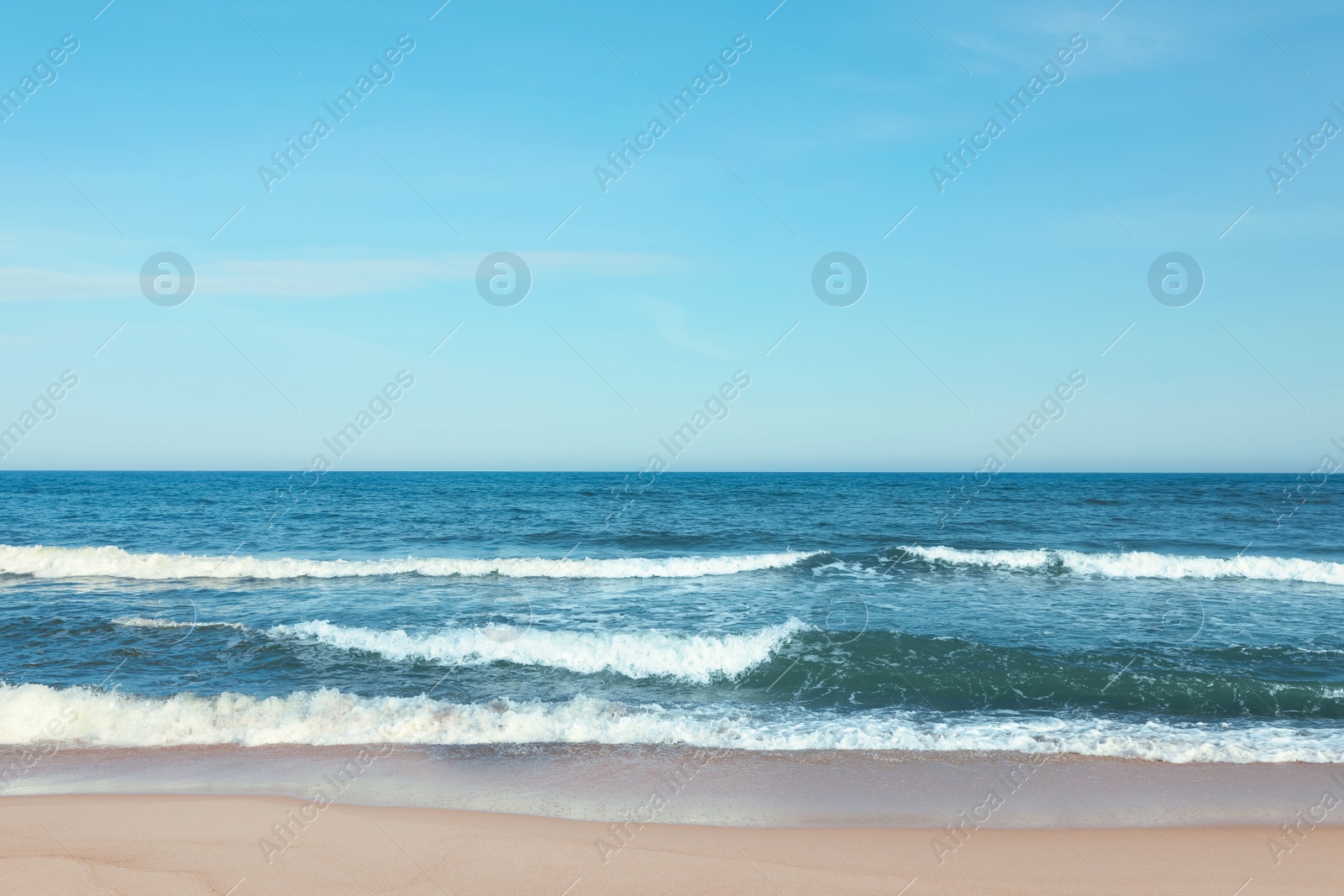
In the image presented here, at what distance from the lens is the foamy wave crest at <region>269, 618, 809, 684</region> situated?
11.0 metres

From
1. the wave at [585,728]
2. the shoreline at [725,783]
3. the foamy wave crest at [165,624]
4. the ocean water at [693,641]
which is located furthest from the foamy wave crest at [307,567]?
the shoreline at [725,783]

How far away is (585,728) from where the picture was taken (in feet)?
27.2

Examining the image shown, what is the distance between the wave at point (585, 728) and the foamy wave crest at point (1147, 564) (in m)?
11.9

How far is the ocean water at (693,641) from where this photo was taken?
8.33 m

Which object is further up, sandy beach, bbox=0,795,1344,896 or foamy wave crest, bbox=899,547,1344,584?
sandy beach, bbox=0,795,1344,896

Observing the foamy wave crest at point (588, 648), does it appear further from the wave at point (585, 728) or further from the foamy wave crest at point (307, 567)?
the foamy wave crest at point (307, 567)

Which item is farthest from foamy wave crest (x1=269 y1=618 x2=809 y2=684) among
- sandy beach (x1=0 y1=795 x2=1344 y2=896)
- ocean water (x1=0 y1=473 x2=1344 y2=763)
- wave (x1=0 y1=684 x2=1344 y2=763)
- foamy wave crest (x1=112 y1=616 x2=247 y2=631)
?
sandy beach (x1=0 y1=795 x2=1344 y2=896)

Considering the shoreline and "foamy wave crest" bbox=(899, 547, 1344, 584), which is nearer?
the shoreline

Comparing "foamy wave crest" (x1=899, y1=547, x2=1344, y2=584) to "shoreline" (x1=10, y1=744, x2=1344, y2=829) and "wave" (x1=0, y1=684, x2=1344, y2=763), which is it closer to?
"wave" (x1=0, y1=684, x2=1344, y2=763)

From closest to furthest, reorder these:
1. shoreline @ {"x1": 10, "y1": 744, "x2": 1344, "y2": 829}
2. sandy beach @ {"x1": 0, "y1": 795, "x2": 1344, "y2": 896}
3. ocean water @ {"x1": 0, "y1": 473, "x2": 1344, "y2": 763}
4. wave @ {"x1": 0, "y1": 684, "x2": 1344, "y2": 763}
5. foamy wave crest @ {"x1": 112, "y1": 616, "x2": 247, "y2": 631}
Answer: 1. sandy beach @ {"x1": 0, "y1": 795, "x2": 1344, "y2": 896}
2. shoreline @ {"x1": 10, "y1": 744, "x2": 1344, "y2": 829}
3. wave @ {"x1": 0, "y1": 684, "x2": 1344, "y2": 763}
4. ocean water @ {"x1": 0, "y1": 473, "x2": 1344, "y2": 763}
5. foamy wave crest @ {"x1": 112, "y1": 616, "x2": 247, "y2": 631}

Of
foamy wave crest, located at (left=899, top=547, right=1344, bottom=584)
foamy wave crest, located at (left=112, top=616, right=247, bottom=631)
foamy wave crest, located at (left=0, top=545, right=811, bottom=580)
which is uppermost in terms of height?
foamy wave crest, located at (left=112, top=616, right=247, bottom=631)

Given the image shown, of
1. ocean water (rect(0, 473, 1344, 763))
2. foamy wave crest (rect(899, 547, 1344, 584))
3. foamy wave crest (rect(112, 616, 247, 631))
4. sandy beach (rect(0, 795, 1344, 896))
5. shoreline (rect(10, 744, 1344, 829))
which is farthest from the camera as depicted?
foamy wave crest (rect(899, 547, 1344, 584))

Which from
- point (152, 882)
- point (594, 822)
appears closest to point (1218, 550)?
point (594, 822)

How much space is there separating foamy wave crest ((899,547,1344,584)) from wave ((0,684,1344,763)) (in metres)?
11.9
